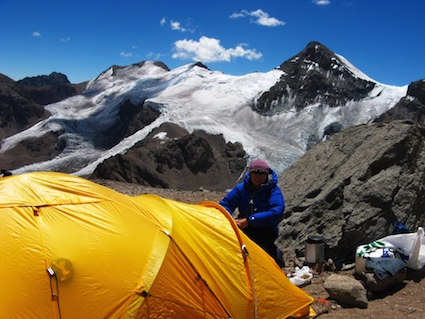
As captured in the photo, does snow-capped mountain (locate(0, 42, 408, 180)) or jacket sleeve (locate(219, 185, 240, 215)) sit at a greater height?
snow-capped mountain (locate(0, 42, 408, 180))

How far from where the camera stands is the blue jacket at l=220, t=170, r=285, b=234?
16.7ft

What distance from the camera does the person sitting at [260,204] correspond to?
5.10 metres

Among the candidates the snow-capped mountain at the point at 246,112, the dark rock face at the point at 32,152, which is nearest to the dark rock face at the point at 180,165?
the snow-capped mountain at the point at 246,112

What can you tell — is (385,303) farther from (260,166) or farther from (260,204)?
(260,166)

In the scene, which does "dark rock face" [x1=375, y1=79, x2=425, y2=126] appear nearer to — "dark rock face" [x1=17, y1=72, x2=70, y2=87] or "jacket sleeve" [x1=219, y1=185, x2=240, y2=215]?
"jacket sleeve" [x1=219, y1=185, x2=240, y2=215]

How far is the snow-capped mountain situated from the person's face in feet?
130

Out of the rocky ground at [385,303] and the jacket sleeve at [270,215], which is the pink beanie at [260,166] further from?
the rocky ground at [385,303]

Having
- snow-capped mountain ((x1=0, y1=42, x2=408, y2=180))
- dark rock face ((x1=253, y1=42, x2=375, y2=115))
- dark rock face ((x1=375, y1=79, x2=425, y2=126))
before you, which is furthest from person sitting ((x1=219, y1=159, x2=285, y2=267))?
dark rock face ((x1=253, y1=42, x2=375, y2=115))

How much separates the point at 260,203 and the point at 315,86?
197ft

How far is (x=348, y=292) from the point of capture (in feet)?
17.1

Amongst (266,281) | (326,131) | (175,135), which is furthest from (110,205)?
(326,131)

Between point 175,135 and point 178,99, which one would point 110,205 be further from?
point 178,99

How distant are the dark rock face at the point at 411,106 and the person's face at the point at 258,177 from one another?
51.0 m

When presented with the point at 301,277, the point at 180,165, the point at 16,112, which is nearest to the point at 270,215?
the point at 301,277
